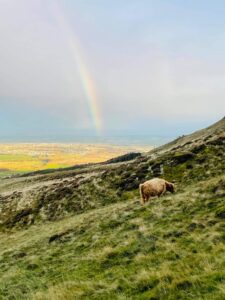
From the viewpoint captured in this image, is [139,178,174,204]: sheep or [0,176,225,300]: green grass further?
[139,178,174,204]: sheep

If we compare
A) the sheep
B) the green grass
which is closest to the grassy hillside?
the green grass

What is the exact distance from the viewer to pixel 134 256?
14570 mm

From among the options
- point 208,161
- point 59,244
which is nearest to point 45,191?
point 208,161

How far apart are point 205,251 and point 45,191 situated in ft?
125

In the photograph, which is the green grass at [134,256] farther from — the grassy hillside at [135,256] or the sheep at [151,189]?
the sheep at [151,189]

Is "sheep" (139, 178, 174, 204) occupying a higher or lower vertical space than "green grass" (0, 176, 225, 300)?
higher

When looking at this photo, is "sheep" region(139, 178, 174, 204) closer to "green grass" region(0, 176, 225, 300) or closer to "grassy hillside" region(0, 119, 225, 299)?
"green grass" region(0, 176, 225, 300)

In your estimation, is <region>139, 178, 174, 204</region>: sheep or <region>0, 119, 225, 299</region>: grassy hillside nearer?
<region>0, 119, 225, 299</region>: grassy hillside

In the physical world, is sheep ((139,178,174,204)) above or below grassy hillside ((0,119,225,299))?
above

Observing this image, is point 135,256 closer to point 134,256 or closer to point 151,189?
point 134,256

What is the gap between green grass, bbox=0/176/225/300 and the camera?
10602mm

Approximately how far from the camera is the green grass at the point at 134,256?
10602 millimetres

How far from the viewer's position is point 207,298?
868 centimetres

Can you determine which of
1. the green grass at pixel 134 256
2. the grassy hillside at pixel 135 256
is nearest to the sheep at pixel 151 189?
the green grass at pixel 134 256
